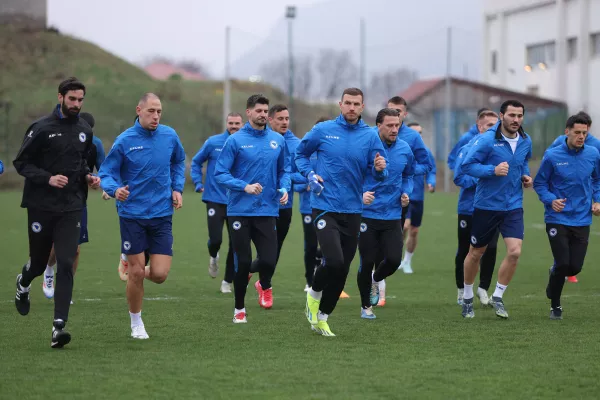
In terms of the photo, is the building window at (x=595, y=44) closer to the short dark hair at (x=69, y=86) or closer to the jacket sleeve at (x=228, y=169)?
the jacket sleeve at (x=228, y=169)

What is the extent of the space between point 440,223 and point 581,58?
27.8 metres

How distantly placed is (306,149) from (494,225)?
7.46ft

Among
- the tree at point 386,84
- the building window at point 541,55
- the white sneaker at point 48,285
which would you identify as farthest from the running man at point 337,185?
the tree at point 386,84

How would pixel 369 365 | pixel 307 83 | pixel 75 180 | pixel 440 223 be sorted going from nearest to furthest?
pixel 369 365 < pixel 75 180 < pixel 440 223 < pixel 307 83

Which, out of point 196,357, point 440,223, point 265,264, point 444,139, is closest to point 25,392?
point 196,357

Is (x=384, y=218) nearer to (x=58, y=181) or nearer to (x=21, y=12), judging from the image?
(x=58, y=181)

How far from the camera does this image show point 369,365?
25.1 ft

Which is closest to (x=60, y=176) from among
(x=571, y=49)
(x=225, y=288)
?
(x=225, y=288)

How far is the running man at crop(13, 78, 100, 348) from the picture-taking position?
852cm

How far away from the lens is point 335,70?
205ft

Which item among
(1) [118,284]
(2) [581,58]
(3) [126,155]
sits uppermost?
(2) [581,58]

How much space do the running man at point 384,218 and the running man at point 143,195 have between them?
2403 mm

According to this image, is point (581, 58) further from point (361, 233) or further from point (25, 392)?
point (25, 392)

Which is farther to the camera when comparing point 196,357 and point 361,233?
point 361,233
